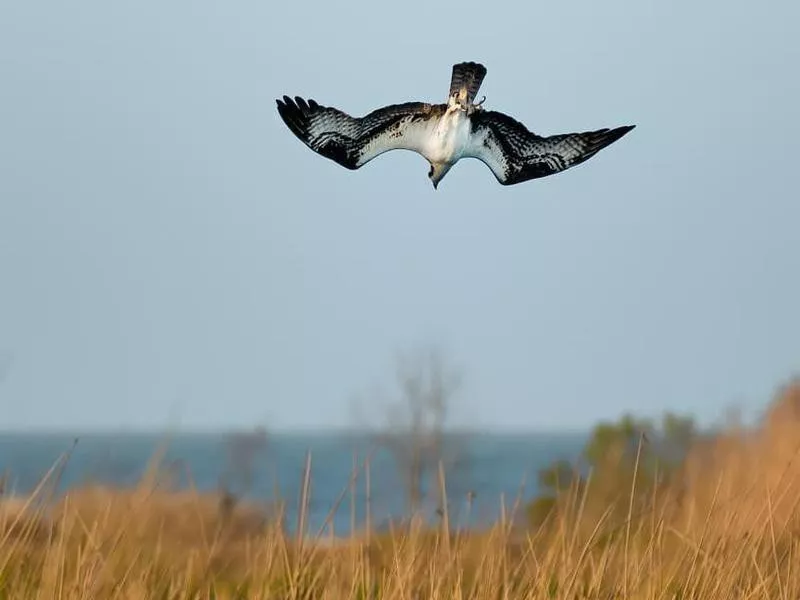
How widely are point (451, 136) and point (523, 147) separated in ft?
2.41

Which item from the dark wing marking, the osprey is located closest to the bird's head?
the osprey

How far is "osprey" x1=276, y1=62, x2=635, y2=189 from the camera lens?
4.54 metres

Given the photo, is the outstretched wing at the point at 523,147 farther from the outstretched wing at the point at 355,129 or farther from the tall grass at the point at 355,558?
the tall grass at the point at 355,558

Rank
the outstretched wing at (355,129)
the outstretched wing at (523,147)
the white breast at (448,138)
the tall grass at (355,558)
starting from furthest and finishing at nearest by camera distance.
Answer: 1. the tall grass at (355,558)
2. the outstretched wing at (523,147)
3. the outstretched wing at (355,129)
4. the white breast at (448,138)

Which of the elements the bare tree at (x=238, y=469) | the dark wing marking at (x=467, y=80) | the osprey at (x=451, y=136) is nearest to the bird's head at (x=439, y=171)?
the osprey at (x=451, y=136)

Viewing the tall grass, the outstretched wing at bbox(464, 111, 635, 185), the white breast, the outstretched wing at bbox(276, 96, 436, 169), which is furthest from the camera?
the tall grass

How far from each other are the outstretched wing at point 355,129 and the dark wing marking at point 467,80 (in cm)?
11

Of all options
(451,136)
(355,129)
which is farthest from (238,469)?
(451,136)

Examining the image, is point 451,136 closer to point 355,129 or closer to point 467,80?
point 467,80

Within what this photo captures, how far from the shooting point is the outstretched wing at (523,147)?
4961 millimetres

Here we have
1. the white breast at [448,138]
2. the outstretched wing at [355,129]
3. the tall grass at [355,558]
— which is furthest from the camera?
the tall grass at [355,558]

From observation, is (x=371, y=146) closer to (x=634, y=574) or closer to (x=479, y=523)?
(x=479, y=523)

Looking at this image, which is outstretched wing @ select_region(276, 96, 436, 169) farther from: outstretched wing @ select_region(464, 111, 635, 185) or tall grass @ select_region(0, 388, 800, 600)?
tall grass @ select_region(0, 388, 800, 600)

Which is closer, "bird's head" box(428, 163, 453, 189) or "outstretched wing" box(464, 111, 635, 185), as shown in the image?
"bird's head" box(428, 163, 453, 189)
